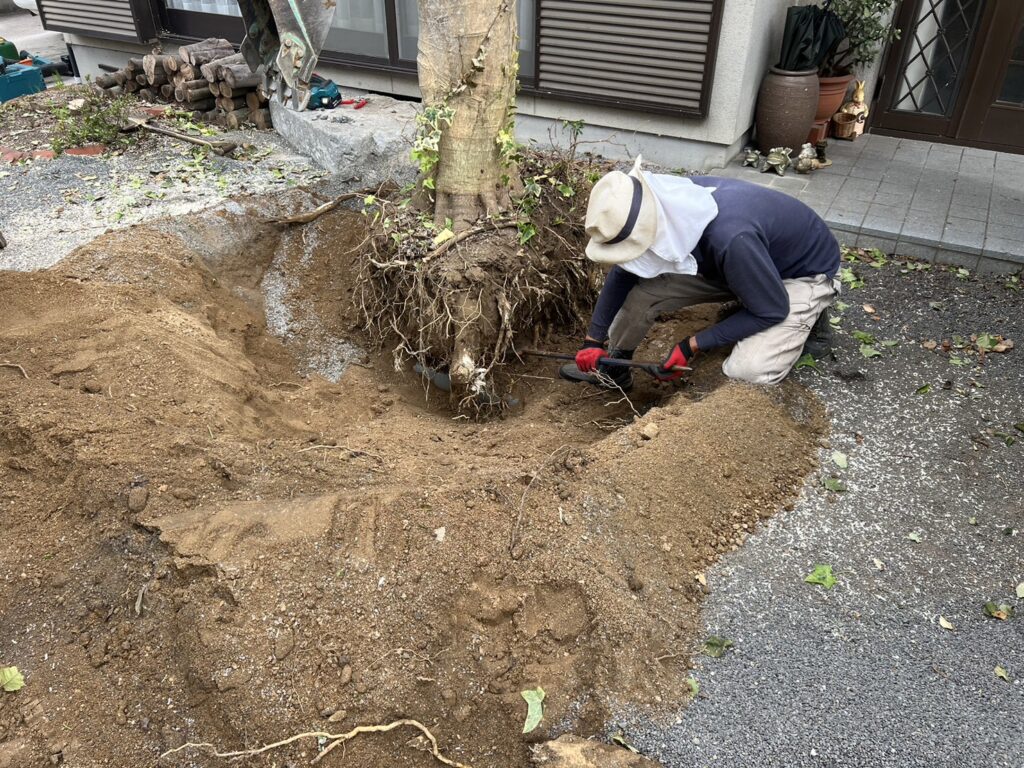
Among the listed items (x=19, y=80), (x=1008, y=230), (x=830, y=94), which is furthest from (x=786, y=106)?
(x=19, y=80)

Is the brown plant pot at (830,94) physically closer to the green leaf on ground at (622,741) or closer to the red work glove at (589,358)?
the red work glove at (589,358)

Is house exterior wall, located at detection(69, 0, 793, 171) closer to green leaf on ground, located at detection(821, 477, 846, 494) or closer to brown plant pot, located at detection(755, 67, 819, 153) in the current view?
brown plant pot, located at detection(755, 67, 819, 153)

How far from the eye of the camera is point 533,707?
6.52 ft

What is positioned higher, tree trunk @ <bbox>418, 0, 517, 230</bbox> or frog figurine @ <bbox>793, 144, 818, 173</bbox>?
tree trunk @ <bbox>418, 0, 517, 230</bbox>

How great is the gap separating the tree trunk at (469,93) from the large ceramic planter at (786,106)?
112 inches

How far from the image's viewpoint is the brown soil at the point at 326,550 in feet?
6.57

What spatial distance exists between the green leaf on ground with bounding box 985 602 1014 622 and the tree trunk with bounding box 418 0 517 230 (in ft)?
8.22

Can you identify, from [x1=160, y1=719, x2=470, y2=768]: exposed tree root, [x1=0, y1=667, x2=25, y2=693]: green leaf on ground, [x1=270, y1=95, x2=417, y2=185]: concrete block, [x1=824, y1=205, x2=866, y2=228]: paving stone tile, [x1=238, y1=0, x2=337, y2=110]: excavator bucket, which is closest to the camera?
[x1=160, y1=719, x2=470, y2=768]: exposed tree root

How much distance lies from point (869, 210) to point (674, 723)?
399cm

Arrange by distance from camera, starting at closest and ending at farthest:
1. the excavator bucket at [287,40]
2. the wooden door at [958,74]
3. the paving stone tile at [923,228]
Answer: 1. the excavator bucket at [287,40]
2. the paving stone tile at [923,228]
3. the wooden door at [958,74]

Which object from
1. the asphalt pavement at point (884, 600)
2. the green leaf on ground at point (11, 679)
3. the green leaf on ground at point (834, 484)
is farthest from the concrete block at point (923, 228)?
the green leaf on ground at point (11, 679)

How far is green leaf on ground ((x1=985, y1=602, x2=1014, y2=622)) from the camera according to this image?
2.27 metres

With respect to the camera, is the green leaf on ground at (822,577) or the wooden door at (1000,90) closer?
the green leaf on ground at (822,577)

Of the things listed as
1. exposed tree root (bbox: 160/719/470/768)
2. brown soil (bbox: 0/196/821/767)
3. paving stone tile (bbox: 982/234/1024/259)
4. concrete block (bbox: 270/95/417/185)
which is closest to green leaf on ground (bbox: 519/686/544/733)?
brown soil (bbox: 0/196/821/767)
